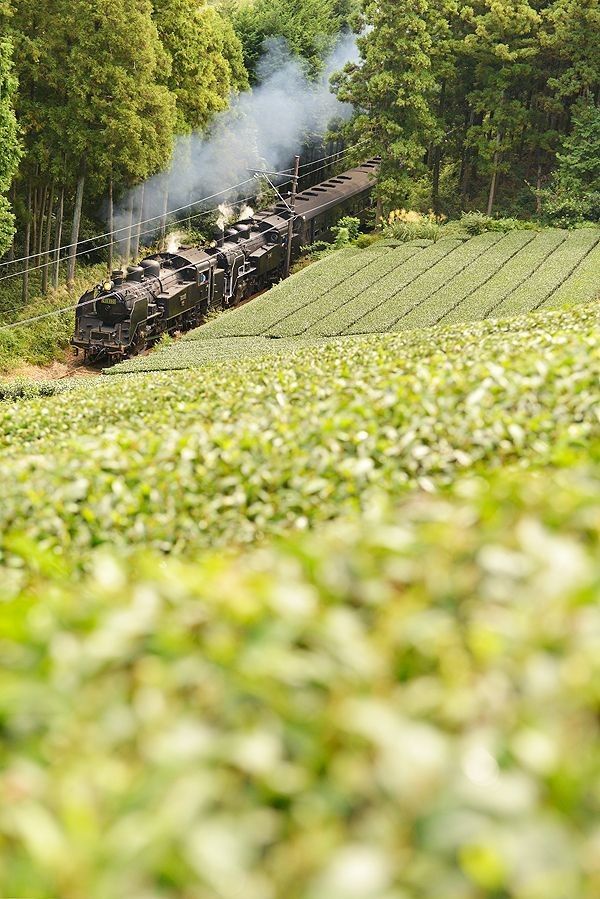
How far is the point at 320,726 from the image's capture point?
2.30m

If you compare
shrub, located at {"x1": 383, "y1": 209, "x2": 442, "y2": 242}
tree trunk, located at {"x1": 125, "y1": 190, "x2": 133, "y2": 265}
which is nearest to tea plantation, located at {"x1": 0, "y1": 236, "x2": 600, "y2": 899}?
tree trunk, located at {"x1": 125, "y1": 190, "x2": 133, "y2": 265}

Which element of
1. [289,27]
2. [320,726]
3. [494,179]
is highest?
[320,726]

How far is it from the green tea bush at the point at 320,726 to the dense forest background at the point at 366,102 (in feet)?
83.0

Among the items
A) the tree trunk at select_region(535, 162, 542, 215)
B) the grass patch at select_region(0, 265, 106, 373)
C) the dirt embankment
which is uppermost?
the tree trunk at select_region(535, 162, 542, 215)

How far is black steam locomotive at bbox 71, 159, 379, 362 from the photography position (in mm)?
27766

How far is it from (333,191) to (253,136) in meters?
7.65

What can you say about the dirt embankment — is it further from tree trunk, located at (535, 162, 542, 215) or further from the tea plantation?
the tea plantation

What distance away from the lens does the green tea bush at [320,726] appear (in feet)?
6.40

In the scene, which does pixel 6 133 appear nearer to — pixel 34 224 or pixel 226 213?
pixel 34 224

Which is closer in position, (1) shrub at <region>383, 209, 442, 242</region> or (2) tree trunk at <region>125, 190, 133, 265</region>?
(2) tree trunk at <region>125, 190, 133, 265</region>

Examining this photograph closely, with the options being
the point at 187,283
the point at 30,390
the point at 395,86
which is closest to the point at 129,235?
the point at 187,283

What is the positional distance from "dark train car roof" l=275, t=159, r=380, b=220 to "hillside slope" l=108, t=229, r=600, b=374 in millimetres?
3529

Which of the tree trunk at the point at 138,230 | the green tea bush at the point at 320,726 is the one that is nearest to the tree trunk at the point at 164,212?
the tree trunk at the point at 138,230

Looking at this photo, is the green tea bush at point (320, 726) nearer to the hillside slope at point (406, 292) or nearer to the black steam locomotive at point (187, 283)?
the hillside slope at point (406, 292)
